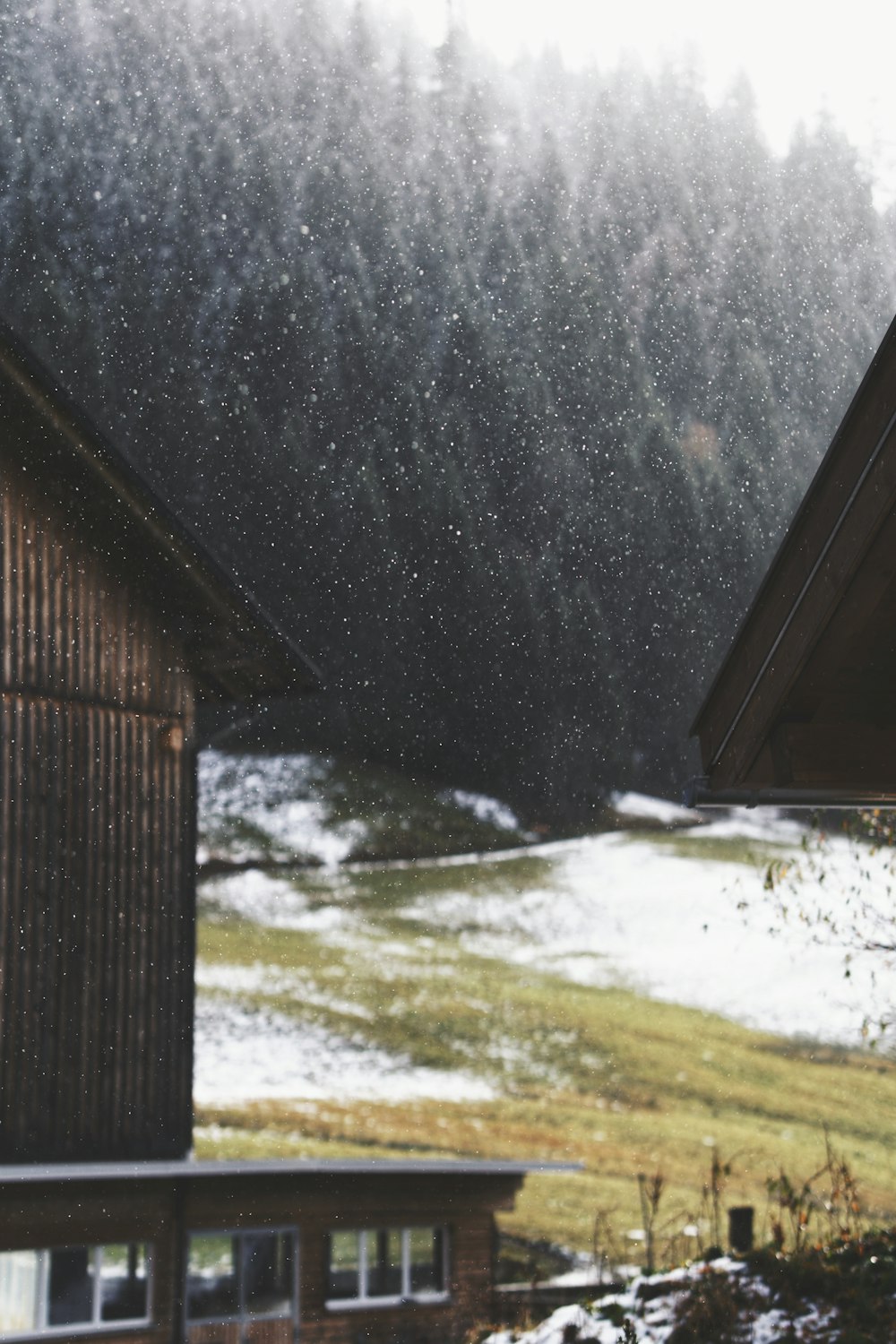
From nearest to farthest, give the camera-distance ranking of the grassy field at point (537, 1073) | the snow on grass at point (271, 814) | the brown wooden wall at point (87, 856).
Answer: the brown wooden wall at point (87, 856) < the grassy field at point (537, 1073) < the snow on grass at point (271, 814)

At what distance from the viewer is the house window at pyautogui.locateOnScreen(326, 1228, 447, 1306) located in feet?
49.0

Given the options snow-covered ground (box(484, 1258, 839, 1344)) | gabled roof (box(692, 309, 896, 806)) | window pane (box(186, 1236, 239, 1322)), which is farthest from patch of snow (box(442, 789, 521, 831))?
gabled roof (box(692, 309, 896, 806))

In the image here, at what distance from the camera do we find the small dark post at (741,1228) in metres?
11.2

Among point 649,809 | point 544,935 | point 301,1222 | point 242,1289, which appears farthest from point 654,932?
point 242,1289

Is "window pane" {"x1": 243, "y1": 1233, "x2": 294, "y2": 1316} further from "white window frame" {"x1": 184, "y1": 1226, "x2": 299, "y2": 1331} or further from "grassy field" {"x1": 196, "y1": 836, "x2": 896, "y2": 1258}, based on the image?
"grassy field" {"x1": 196, "y1": 836, "x2": 896, "y2": 1258}

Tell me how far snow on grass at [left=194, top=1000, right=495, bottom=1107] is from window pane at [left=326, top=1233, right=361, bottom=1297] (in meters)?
45.2

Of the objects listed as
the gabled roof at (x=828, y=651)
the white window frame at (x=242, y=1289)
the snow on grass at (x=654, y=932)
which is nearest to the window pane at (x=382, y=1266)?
the white window frame at (x=242, y=1289)

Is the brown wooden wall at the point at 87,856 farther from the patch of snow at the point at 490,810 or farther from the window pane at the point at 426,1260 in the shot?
the patch of snow at the point at 490,810

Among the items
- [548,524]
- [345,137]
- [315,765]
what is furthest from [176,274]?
[315,765]

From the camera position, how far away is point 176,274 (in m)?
64.8

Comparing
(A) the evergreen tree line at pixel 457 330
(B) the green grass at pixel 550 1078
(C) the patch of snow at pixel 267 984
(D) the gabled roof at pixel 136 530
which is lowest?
(B) the green grass at pixel 550 1078

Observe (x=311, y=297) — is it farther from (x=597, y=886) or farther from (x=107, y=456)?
(x=107, y=456)

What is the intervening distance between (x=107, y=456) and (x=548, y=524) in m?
58.0

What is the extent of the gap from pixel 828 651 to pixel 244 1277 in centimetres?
1119
